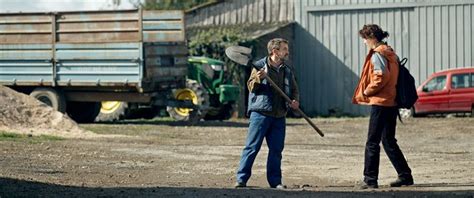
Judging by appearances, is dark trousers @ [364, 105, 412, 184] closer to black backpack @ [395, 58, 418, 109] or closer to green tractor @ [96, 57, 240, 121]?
black backpack @ [395, 58, 418, 109]

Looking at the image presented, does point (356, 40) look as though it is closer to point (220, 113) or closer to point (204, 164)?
point (220, 113)

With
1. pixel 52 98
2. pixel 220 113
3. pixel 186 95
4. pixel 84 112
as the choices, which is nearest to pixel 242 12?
pixel 220 113

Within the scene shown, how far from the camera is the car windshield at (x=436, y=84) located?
111 ft

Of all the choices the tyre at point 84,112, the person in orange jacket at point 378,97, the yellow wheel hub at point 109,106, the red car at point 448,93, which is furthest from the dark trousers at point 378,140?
the red car at point 448,93

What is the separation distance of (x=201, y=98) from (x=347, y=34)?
10.6 metres

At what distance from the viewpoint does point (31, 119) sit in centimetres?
2481

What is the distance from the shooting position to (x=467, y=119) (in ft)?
103

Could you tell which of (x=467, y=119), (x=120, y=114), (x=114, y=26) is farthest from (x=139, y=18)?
(x=467, y=119)

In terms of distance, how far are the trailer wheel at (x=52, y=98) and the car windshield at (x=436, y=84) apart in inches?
440

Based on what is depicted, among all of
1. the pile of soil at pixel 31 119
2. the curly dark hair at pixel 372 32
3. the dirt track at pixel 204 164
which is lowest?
the dirt track at pixel 204 164

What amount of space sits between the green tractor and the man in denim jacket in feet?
52.4

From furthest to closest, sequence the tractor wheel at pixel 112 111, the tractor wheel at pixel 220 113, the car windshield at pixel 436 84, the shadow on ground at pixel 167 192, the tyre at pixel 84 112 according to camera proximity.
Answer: the car windshield at pixel 436 84 → the tractor wheel at pixel 220 113 → the tractor wheel at pixel 112 111 → the tyre at pixel 84 112 → the shadow on ground at pixel 167 192

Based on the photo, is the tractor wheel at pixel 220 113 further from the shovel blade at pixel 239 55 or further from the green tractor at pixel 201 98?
the shovel blade at pixel 239 55

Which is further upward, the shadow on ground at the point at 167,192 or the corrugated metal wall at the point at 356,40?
the corrugated metal wall at the point at 356,40
